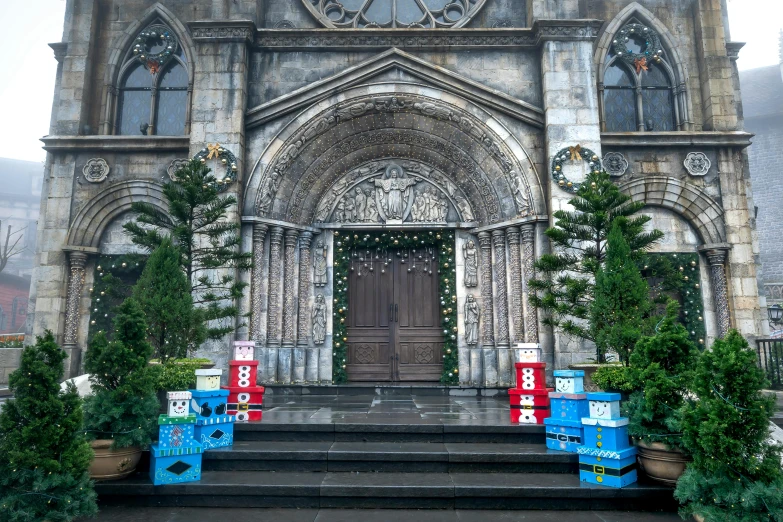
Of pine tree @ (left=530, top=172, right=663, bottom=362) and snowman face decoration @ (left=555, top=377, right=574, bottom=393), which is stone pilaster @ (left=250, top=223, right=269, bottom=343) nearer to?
pine tree @ (left=530, top=172, right=663, bottom=362)

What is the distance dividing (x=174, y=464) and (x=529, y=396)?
13.7ft

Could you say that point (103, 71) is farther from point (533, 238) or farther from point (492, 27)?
point (533, 238)

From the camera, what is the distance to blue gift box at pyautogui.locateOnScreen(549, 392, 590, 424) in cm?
589

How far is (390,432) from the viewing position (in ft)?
20.9

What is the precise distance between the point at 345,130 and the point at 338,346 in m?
4.68

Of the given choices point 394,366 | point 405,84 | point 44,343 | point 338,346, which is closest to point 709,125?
point 405,84

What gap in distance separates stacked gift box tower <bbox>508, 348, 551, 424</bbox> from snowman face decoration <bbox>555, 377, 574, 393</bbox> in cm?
62

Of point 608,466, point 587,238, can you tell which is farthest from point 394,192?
point 608,466

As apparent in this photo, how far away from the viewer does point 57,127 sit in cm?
1163

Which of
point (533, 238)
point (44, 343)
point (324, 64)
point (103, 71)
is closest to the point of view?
point (44, 343)

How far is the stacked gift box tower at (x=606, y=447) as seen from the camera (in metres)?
5.11

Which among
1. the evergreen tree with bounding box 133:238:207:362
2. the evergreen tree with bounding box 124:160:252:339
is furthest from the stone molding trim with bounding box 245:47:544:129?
the evergreen tree with bounding box 133:238:207:362

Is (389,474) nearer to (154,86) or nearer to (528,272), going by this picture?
(528,272)

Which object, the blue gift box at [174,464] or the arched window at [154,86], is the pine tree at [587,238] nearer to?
the blue gift box at [174,464]
